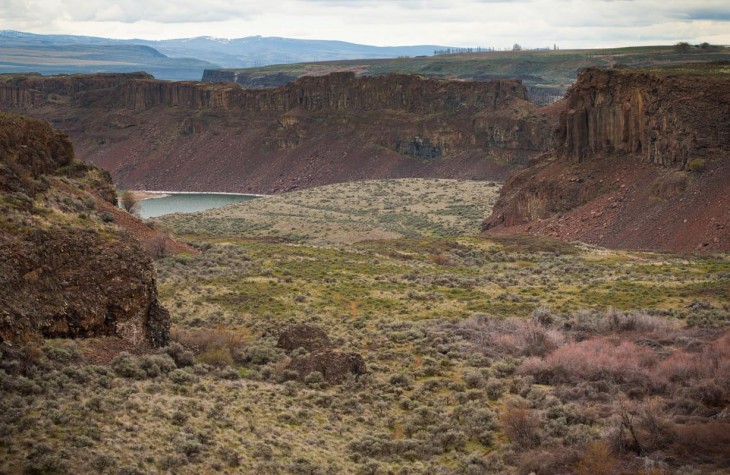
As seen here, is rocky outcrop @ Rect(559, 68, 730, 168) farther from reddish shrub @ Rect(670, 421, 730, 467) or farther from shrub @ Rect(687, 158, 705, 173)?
reddish shrub @ Rect(670, 421, 730, 467)

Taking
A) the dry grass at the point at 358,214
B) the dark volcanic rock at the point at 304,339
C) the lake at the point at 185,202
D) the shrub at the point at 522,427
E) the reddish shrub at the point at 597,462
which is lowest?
the lake at the point at 185,202

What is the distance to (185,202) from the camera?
408ft

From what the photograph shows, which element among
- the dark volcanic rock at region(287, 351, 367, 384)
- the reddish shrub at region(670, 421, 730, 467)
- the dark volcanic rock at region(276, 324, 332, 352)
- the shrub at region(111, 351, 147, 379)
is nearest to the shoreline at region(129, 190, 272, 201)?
the dark volcanic rock at region(276, 324, 332, 352)

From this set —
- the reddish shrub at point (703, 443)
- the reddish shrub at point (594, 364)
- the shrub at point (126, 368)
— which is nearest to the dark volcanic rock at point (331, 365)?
the reddish shrub at point (594, 364)

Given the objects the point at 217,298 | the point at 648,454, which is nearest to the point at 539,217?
the point at 217,298

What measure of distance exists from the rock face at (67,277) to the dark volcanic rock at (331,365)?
13.0ft

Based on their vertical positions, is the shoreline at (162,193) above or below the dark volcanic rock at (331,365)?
below

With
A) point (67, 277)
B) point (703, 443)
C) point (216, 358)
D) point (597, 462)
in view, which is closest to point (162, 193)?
point (216, 358)

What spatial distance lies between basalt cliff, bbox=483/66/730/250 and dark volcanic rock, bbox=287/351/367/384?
36.3 m

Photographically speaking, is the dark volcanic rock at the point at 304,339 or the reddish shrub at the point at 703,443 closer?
the reddish shrub at the point at 703,443

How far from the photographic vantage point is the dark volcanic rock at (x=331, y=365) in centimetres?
2689

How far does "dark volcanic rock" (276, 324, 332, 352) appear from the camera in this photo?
30.1m

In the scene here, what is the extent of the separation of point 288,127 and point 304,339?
382ft

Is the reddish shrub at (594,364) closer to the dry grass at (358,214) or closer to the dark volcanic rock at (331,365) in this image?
the dark volcanic rock at (331,365)
